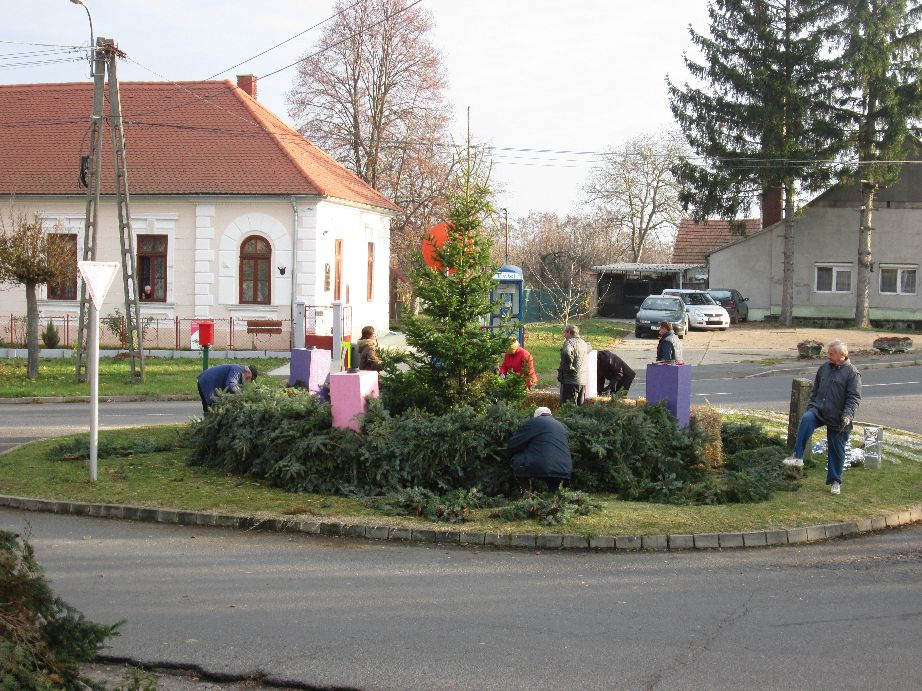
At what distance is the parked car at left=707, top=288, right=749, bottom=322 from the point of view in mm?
46750

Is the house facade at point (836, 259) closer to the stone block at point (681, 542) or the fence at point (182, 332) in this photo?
the fence at point (182, 332)

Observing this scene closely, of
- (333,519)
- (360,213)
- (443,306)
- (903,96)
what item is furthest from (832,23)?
(333,519)

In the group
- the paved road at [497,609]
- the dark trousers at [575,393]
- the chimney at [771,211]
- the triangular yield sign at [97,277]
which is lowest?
the paved road at [497,609]

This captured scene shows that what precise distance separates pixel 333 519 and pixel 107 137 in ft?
90.9

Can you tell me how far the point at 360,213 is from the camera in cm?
3678

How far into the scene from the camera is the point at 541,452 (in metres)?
11.1

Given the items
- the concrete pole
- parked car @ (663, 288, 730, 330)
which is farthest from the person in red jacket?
parked car @ (663, 288, 730, 330)

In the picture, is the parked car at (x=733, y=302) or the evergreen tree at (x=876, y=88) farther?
the parked car at (x=733, y=302)

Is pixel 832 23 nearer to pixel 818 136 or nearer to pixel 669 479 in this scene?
pixel 818 136

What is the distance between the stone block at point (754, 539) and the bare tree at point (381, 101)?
35042 mm

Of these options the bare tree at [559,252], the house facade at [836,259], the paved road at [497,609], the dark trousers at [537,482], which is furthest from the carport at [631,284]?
the paved road at [497,609]

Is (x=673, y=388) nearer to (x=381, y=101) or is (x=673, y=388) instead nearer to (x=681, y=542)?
(x=681, y=542)

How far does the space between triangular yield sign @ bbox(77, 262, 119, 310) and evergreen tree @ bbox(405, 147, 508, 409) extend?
12.1 ft

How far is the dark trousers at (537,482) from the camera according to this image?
36.6 ft
